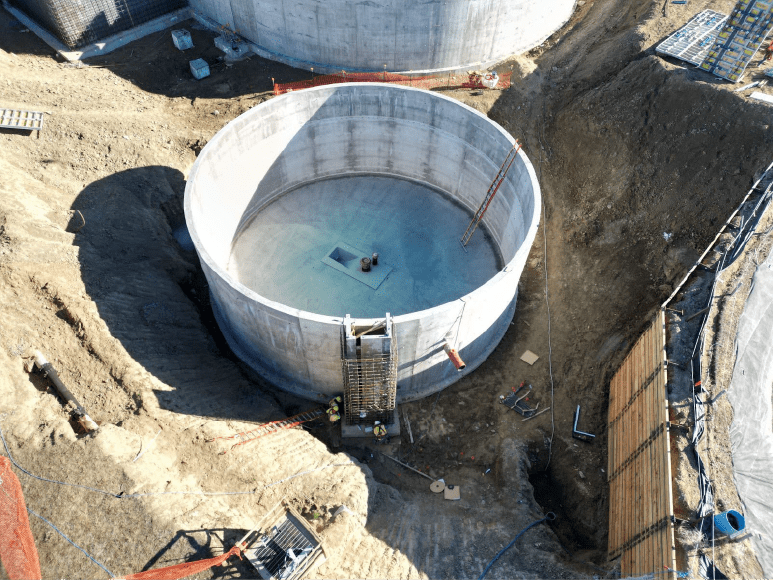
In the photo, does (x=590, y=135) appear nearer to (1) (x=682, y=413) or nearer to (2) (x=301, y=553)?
Result: (1) (x=682, y=413)

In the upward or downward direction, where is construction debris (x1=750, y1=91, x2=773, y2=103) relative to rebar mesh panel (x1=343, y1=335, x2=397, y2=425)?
upward

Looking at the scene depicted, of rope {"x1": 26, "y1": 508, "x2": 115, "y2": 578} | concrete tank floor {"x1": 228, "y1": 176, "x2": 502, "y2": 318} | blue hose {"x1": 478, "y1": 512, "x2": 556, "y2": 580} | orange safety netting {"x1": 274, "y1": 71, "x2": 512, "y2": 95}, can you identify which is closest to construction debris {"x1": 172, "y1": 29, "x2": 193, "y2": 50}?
orange safety netting {"x1": 274, "y1": 71, "x2": 512, "y2": 95}

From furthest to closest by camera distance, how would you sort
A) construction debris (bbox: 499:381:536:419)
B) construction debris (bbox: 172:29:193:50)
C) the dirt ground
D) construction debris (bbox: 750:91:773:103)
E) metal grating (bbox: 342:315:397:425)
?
construction debris (bbox: 172:29:193:50), construction debris (bbox: 750:91:773:103), construction debris (bbox: 499:381:536:419), metal grating (bbox: 342:315:397:425), the dirt ground

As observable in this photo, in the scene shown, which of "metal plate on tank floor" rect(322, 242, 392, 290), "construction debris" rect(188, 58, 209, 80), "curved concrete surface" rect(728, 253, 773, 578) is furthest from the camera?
"construction debris" rect(188, 58, 209, 80)

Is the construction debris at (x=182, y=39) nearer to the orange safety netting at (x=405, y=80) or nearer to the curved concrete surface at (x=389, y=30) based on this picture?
the curved concrete surface at (x=389, y=30)

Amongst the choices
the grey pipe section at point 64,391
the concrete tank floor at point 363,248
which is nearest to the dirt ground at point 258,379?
the grey pipe section at point 64,391

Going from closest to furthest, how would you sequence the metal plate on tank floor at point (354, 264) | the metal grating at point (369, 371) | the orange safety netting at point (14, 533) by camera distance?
1. the orange safety netting at point (14, 533)
2. the metal grating at point (369, 371)
3. the metal plate on tank floor at point (354, 264)

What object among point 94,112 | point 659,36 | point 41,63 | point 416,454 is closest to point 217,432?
point 416,454

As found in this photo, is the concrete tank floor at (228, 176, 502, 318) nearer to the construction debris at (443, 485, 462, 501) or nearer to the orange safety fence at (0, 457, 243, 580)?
the construction debris at (443, 485, 462, 501)
